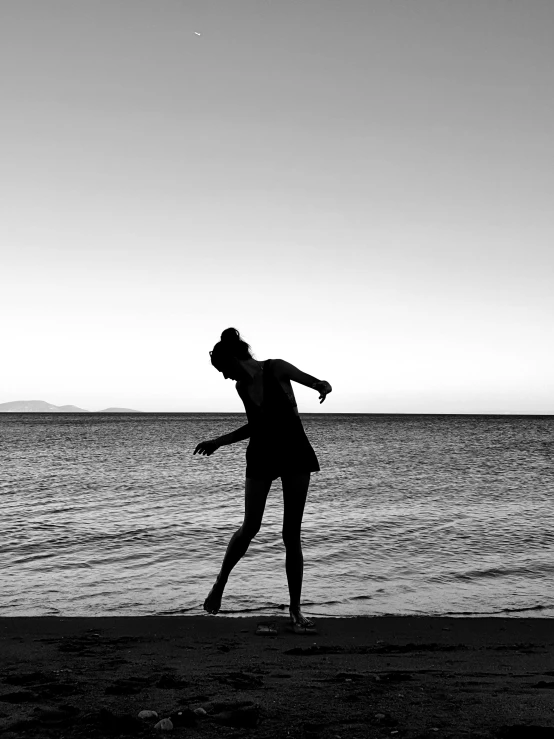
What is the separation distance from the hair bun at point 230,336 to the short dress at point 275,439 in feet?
0.95

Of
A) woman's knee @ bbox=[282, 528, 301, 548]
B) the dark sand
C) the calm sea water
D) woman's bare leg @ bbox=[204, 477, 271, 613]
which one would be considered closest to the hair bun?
woman's bare leg @ bbox=[204, 477, 271, 613]

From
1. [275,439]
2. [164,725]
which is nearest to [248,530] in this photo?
[275,439]

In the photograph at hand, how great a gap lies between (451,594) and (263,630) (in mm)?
3147

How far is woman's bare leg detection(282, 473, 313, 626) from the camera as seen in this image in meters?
5.10

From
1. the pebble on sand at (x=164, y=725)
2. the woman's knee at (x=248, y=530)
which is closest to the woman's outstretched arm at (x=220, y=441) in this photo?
the woman's knee at (x=248, y=530)

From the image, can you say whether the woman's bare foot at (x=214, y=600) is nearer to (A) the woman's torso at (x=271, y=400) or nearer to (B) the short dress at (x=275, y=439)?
(B) the short dress at (x=275, y=439)

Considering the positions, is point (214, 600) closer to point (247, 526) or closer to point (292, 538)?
point (247, 526)

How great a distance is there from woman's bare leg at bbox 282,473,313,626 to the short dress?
0.27ft

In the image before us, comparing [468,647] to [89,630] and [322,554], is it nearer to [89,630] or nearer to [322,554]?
[89,630]

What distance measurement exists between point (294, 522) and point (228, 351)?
1.36 metres

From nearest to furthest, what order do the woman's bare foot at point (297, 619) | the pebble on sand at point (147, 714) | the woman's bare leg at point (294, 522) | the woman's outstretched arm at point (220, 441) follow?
the pebble on sand at point (147, 714)
the woman's outstretched arm at point (220, 441)
the woman's bare leg at point (294, 522)
the woman's bare foot at point (297, 619)

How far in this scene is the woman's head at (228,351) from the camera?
5062 mm

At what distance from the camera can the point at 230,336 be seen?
5.12 meters

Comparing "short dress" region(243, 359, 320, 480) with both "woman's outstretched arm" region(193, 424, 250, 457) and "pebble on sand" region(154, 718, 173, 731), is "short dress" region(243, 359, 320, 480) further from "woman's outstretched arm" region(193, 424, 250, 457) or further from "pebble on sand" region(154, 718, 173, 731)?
"pebble on sand" region(154, 718, 173, 731)
